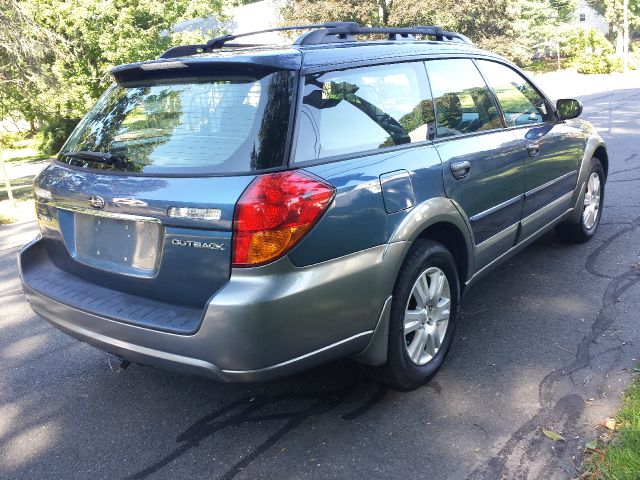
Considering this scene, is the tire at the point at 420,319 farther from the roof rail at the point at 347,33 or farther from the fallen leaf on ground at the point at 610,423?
the roof rail at the point at 347,33

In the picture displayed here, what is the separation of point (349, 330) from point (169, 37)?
58.1ft

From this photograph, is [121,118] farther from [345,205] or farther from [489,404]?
[489,404]

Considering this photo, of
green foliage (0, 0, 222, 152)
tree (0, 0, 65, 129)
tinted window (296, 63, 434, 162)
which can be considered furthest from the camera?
green foliage (0, 0, 222, 152)

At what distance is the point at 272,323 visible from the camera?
2445 millimetres

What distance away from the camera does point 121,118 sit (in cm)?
312

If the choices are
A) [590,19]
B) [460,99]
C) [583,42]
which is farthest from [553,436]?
Result: [590,19]

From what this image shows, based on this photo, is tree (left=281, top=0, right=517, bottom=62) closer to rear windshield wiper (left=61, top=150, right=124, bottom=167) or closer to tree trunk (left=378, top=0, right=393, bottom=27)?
tree trunk (left=378, top=0, right=393, bottom=27)

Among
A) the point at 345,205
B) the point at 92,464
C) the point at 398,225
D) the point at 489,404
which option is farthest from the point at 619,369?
the point at 92,464

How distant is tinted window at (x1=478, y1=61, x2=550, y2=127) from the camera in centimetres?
411

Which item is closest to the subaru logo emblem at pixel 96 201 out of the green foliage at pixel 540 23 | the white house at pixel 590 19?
the green foliage at pixel 540 23

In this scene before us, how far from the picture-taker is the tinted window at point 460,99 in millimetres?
3541

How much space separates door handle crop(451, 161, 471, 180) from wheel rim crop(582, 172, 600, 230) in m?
2.33

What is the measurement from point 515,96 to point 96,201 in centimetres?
306

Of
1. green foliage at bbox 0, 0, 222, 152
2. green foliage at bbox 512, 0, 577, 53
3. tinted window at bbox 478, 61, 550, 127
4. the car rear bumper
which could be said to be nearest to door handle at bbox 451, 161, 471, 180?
the car rear bumper
